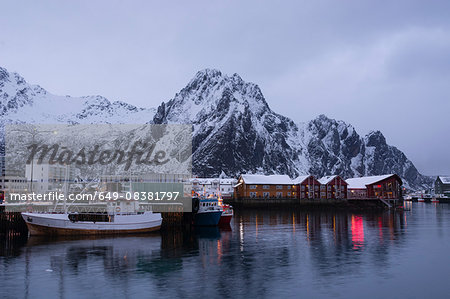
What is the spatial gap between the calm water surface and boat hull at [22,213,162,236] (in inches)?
101

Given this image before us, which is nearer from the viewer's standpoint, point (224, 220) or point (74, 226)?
point (74, 226)

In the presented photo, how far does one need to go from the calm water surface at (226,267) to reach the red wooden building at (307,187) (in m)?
95.1

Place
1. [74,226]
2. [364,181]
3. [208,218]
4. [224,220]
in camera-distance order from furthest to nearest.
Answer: [364,181]
[224,220]
[208,218]
[74,226]

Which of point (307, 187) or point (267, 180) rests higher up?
point (267, 180)

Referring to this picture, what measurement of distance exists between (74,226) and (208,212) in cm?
2354

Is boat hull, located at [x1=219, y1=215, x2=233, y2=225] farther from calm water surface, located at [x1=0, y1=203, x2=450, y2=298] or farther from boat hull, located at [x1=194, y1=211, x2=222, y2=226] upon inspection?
calm water surface, located at [x1=0, y1=203, x2=450, y2=298]

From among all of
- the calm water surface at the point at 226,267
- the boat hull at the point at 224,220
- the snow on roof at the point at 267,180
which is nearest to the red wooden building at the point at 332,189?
the snow on roof at the point at 267,180

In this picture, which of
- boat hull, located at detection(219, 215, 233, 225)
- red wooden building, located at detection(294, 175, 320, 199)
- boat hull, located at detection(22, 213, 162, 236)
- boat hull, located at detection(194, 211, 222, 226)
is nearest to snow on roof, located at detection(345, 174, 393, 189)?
red wooden building, located at detection(294, 175, 320, 199)

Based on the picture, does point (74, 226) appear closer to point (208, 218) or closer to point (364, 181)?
point (208, 218)

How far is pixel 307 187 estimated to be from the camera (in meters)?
150

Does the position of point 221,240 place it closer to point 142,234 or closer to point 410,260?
point 142,234

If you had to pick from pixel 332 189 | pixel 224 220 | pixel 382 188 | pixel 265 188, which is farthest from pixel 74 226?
pixel 382 188

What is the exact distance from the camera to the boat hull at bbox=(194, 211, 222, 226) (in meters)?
68.9

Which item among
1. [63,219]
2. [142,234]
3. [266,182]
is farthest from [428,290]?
[266,182]
